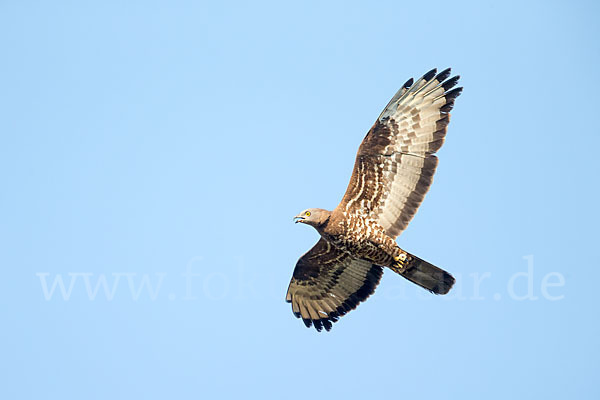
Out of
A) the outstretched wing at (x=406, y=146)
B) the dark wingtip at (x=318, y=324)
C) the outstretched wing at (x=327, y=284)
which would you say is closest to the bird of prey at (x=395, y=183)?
the outstretched wing at (x=406, y=146)

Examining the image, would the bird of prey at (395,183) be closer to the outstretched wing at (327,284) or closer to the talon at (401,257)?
the talon at (401,257)

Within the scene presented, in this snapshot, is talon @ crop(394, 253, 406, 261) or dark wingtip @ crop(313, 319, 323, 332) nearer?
talon @ crop(394, 253, 406, 261)

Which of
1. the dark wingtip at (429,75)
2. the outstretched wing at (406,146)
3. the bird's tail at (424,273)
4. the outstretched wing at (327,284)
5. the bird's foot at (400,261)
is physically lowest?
the bird's tail at (424,273)

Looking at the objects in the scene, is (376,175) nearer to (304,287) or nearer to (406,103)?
(406,103)

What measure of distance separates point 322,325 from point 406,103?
16.3 feet

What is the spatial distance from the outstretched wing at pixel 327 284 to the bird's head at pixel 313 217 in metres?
1.17

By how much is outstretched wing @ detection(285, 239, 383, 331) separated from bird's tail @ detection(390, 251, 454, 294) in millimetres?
1445

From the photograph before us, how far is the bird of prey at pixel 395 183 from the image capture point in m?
14.4

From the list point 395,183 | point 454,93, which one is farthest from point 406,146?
point 454,93

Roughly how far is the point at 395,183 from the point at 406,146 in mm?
734

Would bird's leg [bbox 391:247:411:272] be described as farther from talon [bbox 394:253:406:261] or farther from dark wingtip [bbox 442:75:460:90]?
dark wingtip [bbox 442:75:460:90]

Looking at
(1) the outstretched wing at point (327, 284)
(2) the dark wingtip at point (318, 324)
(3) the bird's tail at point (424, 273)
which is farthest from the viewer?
(2) the dark wingtip at point (318, 324)

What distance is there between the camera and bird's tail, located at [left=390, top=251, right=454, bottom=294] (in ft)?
46.7

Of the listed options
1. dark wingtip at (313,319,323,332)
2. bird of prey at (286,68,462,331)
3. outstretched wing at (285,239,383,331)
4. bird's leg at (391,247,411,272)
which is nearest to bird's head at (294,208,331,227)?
bird of prey at (286,68,462,331)
